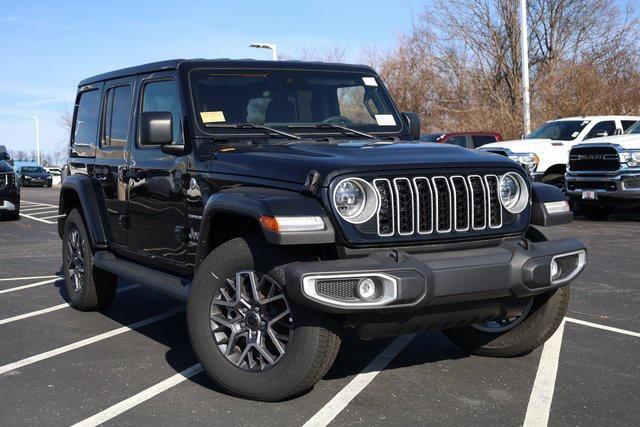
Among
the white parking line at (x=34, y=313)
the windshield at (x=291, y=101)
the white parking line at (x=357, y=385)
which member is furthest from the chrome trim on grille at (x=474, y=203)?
the white parking line at (x=34, y=313)

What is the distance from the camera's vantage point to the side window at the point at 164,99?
5.89 metres

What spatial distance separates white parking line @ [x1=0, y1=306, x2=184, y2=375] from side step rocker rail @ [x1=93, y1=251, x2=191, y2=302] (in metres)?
0.48

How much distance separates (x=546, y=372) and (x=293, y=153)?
2024 millimetres

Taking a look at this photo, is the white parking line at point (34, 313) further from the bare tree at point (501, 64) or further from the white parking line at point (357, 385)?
the bare tree at point (501, 64)

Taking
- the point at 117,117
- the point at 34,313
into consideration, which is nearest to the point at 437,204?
the point at 117,117

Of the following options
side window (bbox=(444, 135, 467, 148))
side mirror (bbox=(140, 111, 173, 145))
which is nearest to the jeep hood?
side mirror (bbox=(140, 111, 173, 145))

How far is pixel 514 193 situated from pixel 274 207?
4.91 feet

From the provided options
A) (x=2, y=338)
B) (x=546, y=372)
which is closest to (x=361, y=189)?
(x=546, y=372)

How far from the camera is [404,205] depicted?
4582 mm

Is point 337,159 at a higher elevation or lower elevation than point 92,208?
higher

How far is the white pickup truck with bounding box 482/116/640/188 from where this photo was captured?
17.1m

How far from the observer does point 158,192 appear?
6016mm

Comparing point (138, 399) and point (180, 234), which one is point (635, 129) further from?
point (138, 399)

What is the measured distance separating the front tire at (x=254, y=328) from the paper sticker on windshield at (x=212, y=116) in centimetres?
124
